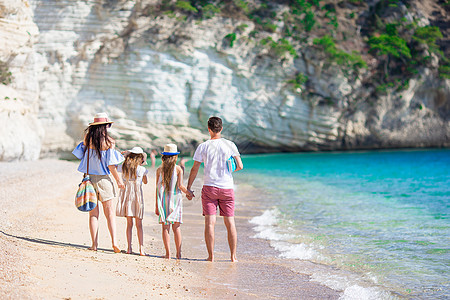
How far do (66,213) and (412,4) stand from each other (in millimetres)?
32714

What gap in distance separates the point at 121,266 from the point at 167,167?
1.30 meters

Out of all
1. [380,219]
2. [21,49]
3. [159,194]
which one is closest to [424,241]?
[380,219]

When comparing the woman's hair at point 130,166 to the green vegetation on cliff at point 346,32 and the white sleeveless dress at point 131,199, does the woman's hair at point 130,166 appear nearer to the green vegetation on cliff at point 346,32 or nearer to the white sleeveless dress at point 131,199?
the white sleeveless dress at point 131,199

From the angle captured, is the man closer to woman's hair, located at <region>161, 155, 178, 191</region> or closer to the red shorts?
the red shorts

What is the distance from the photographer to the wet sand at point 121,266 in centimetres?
375

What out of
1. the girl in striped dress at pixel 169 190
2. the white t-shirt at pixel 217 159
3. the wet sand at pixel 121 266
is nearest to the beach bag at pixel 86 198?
the wet sand at pixel 121 266

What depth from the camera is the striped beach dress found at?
17.4 feet

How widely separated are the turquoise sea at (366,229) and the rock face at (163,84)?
10835 millimetres

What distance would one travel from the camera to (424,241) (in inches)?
267

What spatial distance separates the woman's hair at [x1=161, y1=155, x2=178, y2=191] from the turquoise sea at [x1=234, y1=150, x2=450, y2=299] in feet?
6.28

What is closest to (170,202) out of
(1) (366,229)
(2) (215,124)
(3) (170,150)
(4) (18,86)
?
(3) (170,150)

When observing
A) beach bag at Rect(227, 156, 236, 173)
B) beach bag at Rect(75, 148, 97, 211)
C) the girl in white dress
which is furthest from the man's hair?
beach bag at Rect(75, 148, 97, 211)

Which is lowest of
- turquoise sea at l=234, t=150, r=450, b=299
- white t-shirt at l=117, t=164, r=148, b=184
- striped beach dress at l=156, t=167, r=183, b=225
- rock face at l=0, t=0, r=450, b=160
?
turquoise sea at l=234, t=150, r=450, b=299

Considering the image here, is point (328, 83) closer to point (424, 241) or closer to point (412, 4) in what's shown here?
point (412, 4)
